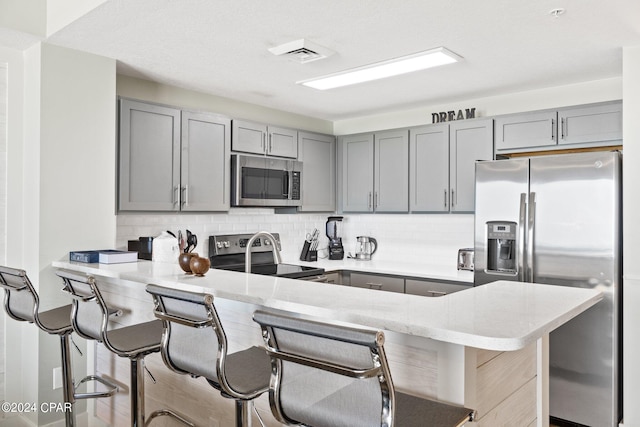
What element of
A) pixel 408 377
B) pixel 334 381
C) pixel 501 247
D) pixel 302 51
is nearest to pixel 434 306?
pixel 408 377

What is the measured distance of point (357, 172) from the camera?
4.80 meters

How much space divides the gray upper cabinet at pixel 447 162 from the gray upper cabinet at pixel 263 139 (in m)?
1.12

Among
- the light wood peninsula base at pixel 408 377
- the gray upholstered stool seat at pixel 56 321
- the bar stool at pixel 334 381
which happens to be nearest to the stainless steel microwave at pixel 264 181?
the light wood peninsula base at pixel 408 377

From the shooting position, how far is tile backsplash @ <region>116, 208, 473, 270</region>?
3836 mm

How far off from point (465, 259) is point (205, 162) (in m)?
2.39

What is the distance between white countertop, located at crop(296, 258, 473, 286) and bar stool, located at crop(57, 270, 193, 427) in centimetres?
218

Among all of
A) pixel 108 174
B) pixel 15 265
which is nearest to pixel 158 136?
pixel 108 174

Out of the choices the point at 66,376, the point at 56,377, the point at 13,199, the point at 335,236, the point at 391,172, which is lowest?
the point at 56,377

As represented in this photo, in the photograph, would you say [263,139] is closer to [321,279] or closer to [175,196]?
[175,196]

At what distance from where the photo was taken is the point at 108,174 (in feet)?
10.3

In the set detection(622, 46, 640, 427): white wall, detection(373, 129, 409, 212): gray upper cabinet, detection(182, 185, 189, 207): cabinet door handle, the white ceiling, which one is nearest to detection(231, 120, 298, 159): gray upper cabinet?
the white ceiling

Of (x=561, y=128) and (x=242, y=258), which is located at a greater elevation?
(x=561, y=128)

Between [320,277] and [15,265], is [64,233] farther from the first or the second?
[320,277]

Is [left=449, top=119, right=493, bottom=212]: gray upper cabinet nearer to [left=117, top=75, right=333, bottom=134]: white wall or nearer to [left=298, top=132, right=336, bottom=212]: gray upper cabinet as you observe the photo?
[left=298, top=132, right=336, bottom=212]: gray upper cabinet
